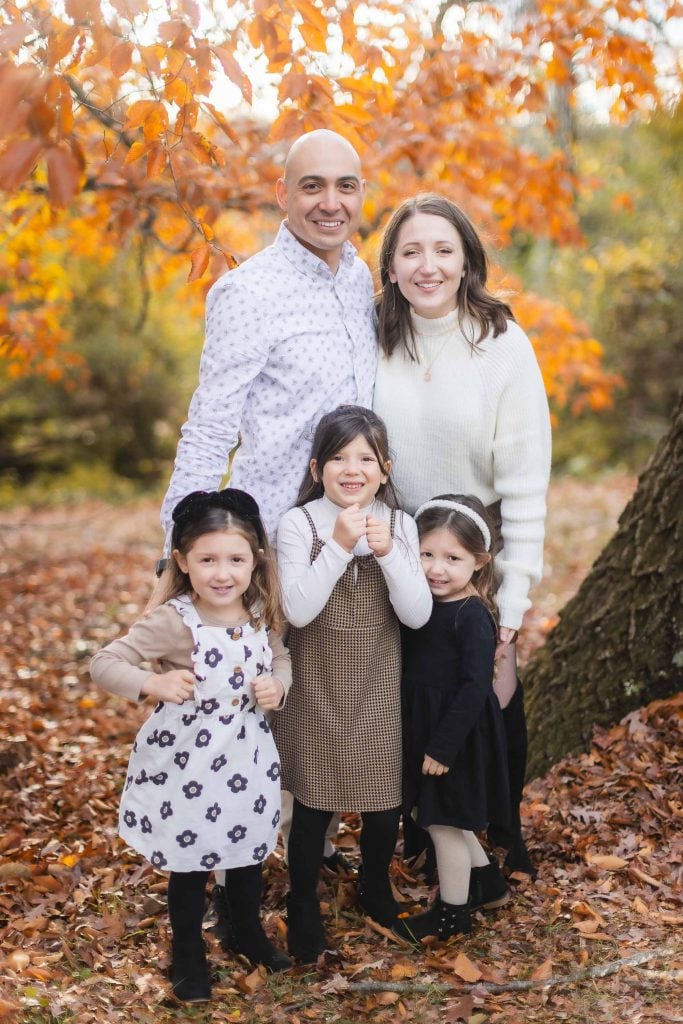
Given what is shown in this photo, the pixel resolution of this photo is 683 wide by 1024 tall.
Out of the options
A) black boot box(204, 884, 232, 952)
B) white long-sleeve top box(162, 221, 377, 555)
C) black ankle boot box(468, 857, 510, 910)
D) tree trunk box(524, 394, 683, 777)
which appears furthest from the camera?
tree trunk box(524, 394, 683, 777)

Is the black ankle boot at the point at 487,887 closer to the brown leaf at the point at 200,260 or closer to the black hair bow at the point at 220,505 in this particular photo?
the black hair bow at the point at 220,505

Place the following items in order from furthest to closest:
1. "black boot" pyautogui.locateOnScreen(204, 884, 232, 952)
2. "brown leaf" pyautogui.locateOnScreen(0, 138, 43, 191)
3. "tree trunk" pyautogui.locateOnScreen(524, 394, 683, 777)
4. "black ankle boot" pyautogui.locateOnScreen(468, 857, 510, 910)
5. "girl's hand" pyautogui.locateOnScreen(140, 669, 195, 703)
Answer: "tree trunk" pyautogui.locateOnScreen(524, 394, 683, 777), "black ankle boot" pyautogui.locateOnScreen(468, 857, 510, 910), "black boot" pyautogui.locateOnScreen(204, 884, 232, 952), "girl's hand" pyautogui.locateOnScreen(140, 669, 195, 703), "brown leaf" pyautogui.locateOnScreen(0, 138, 43, 191)

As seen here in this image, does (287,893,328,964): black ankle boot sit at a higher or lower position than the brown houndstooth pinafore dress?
lower

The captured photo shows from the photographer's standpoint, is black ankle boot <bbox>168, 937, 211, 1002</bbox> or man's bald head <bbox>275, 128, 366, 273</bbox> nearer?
black ankle boot <bbox>168, 937, 211, 1002</bbox>

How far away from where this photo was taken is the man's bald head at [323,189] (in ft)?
10.1

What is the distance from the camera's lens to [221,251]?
3.42m

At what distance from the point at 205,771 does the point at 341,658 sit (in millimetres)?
538

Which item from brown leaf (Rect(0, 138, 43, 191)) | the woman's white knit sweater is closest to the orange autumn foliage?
brown leaf (Rect(0, 138, 43, 191))

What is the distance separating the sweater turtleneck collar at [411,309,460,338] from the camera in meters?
3.23

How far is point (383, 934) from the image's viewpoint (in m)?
3.13

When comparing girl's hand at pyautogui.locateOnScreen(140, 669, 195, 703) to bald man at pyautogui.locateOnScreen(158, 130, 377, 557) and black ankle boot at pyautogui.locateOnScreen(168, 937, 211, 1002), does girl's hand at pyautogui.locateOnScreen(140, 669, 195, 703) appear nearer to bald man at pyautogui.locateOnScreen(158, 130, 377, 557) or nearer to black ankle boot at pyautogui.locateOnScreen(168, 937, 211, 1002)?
bald man at pyautogui.locateOnScreen(158, 130, 377, 557)

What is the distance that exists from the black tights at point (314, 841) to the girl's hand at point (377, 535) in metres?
0.88

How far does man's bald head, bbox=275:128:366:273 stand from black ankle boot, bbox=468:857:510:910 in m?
2.12

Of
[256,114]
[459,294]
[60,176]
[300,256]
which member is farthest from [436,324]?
[256,114]
